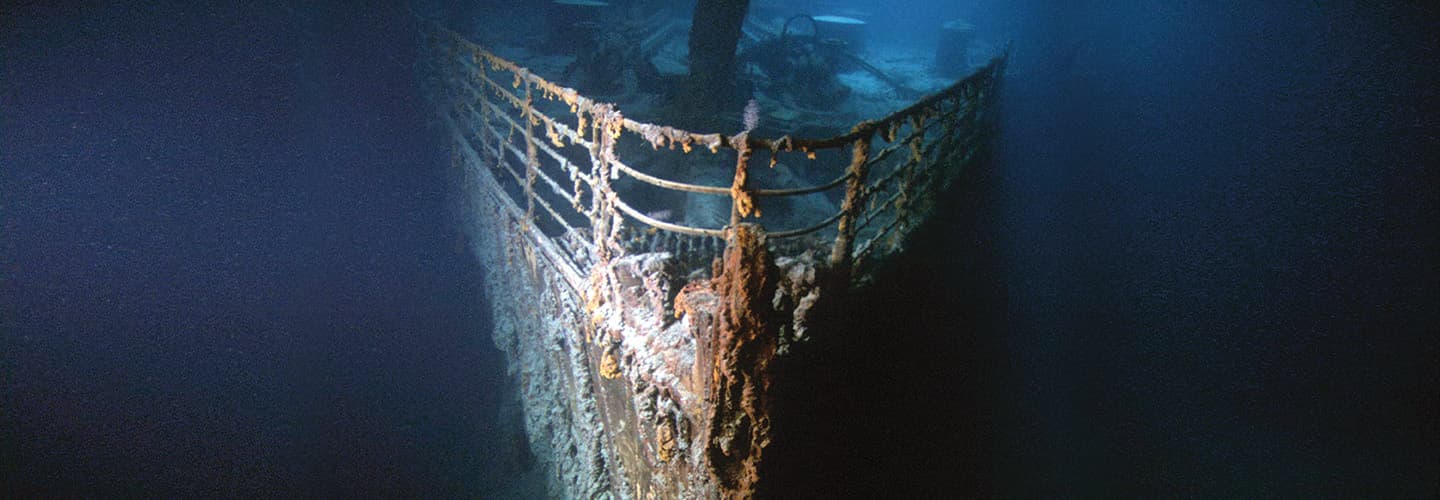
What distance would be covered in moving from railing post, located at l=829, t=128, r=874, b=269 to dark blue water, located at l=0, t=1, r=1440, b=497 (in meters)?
2.03

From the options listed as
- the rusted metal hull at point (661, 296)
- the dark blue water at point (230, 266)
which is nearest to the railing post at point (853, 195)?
the rusted metal hull at point (661, 296)

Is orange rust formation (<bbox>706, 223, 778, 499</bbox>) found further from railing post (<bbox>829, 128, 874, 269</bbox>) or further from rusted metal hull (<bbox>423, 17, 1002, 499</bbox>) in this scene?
railing post (<bbox>829, 128, 874, 269</bbox>)

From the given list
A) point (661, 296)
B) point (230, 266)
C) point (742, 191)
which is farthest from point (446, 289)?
point (742, 191)

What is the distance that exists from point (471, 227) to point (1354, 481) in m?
13.2

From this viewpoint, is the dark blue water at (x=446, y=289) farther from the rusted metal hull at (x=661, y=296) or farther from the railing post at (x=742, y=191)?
the railing post at (x=742, y=191)

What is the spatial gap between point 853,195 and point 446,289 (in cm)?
875

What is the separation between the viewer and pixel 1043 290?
7.70 metres

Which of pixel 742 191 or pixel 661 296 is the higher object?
pixel 742 191

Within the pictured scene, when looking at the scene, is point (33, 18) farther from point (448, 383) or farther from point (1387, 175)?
point (1387, 175)

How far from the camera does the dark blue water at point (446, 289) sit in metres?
6.44

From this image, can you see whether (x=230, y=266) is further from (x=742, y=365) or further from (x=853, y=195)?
(x=853, y=195)

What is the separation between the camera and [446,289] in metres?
9.24

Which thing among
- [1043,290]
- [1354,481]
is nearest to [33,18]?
[1043,290]

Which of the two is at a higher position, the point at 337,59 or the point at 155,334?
the point at 337,59
